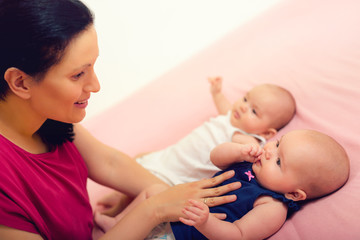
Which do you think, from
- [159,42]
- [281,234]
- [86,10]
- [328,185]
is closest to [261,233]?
[281,234]

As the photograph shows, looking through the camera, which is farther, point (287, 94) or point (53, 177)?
point (287, 94)

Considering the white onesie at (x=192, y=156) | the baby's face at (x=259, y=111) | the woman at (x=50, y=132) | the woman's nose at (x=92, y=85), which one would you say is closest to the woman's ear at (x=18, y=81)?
the woman at (x=50, y=132)

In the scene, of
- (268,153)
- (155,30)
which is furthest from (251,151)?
(155,30)

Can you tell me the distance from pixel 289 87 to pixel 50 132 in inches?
38.7

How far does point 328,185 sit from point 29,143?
0.89 meters

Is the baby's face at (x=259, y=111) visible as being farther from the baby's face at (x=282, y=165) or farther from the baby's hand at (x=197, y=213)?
the baby's hand at (x=197, y=213)

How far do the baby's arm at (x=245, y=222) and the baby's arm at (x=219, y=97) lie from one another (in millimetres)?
634

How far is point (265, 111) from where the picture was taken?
1.46m

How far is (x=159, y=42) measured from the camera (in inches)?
113

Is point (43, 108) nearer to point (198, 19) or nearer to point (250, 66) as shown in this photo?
point (250, 66)

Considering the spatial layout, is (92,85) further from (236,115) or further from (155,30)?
(155,30)

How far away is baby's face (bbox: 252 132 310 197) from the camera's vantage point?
3.50 ft

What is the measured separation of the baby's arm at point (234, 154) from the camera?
45.8 inches

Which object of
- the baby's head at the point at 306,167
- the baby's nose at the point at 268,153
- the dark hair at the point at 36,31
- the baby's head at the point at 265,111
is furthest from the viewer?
the baby's head at the point at 265,111
